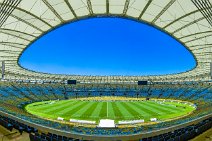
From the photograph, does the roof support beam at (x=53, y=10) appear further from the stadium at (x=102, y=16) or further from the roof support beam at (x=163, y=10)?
the roof support beam at (x=163, y=10)

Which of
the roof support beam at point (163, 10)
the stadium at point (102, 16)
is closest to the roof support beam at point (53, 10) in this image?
the stadium at point (102, 16)

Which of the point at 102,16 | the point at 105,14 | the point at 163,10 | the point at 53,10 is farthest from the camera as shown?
the point at 102,16

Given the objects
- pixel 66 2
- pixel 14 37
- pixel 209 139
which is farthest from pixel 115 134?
pixel 14 37

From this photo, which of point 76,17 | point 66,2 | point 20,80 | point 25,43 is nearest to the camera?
point 66,2

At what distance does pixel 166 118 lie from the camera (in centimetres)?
3316

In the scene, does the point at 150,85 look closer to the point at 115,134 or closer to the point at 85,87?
the point at 85,87

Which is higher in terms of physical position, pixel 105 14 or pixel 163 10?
pixel 105 14

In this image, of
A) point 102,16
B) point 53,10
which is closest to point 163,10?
point 102,16

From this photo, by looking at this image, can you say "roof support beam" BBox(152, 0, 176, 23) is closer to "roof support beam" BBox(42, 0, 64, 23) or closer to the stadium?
the stadium

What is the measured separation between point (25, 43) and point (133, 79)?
42079 mm

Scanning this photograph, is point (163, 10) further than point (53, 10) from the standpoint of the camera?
Yes

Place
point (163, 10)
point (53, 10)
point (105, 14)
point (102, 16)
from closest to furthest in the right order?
point (53, 10)
point (163, 10)
point (105, 14)
point (102, 16)

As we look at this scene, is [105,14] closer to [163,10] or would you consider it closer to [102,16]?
[102,16]

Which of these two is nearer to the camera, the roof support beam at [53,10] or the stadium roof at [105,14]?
the roof support beam at [53,10]
